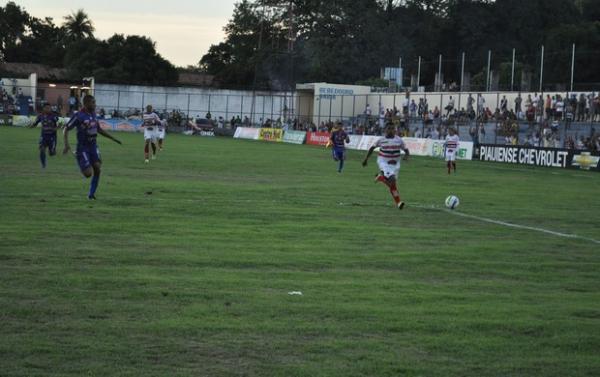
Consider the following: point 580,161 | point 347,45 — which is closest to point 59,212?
point 580,161

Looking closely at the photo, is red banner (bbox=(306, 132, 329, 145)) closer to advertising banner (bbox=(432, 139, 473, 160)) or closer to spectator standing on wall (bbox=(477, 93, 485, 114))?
advertising banner (bbox=(432, 139, 473, 160))

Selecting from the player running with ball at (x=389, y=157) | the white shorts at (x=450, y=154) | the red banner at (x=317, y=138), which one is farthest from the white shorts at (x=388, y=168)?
the red banner at (x=317, y=138)

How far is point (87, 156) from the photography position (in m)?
19.8

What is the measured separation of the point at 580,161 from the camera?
4434 centimetres

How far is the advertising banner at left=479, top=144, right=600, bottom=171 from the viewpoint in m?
44.1

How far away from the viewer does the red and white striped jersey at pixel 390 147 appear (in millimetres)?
22328

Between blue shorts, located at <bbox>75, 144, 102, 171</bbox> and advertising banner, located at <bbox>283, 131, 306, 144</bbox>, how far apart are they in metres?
51.0

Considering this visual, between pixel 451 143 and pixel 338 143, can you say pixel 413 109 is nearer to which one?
pixel 451 143

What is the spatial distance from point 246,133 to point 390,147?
5702cm

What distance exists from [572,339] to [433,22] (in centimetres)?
9567

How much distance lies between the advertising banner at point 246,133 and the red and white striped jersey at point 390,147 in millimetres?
54452

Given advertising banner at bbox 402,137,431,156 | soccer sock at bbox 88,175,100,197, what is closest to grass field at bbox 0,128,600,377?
soccer sock at bbox 88,175,100,197

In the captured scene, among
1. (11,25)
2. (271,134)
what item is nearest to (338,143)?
(271,134)

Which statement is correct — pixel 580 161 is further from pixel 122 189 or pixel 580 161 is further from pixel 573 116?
pixel 122 189
